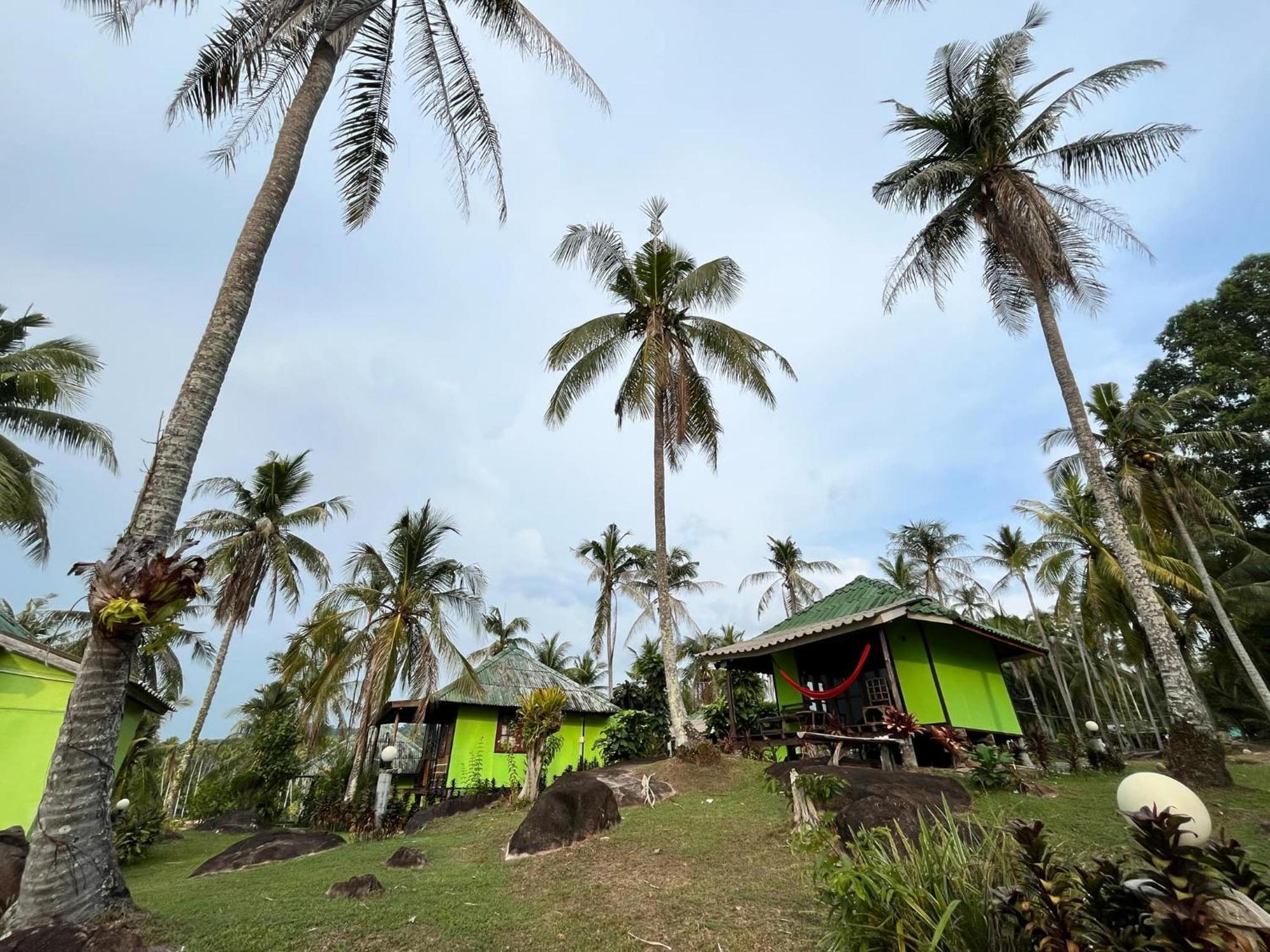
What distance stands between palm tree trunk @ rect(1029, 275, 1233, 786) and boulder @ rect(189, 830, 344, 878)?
541 inches

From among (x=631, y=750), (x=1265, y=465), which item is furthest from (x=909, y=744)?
(x=1265, y=465)

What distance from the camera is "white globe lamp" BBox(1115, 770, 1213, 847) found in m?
2.36

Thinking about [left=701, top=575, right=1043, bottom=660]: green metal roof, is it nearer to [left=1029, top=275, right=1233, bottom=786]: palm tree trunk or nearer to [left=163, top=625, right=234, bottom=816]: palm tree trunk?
[left=1029, top=275, right=1233, bottom=786]: palm tree trunk

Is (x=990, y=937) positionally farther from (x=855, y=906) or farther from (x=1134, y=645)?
(x=1134, y=645)

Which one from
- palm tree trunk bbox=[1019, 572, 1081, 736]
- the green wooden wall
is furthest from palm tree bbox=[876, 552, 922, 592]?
the green wooden wall

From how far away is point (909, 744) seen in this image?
10766 millimetres

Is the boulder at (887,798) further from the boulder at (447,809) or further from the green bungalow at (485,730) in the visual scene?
the green bungalow at (485,730)

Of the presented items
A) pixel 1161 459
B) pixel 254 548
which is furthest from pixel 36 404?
pixel 1161 459

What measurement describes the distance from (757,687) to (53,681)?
1517 centimetres

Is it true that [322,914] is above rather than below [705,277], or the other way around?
below

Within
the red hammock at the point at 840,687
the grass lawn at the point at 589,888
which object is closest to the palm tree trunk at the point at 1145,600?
the grass lawn at the point at 589,888

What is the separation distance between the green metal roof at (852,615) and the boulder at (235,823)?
14832 millimetres

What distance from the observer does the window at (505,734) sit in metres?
18.3

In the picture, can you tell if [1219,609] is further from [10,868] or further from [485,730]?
[10,868]
